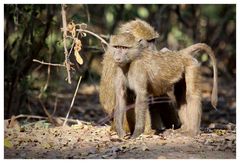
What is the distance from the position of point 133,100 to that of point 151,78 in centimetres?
41

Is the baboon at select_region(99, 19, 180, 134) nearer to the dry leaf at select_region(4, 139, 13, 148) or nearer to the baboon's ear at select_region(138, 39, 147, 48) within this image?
the baboon's ear at select_region(138, 39, 147, 48)

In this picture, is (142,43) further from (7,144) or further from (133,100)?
(7,144)

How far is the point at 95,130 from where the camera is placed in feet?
26.1

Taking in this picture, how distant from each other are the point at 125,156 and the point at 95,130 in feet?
4.68

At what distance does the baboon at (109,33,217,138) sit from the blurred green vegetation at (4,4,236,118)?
94cm

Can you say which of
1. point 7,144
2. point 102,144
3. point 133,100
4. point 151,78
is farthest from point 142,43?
point 7,144

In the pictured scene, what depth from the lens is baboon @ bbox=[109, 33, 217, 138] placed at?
24.5 feet

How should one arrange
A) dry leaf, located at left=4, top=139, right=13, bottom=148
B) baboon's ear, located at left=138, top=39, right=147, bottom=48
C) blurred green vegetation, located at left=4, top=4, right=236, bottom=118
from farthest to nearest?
1. blurred green vegetation, located at left=4, top=4, right=236, bottom=118
2. baboon's ear, located at left=138, top=39, right=147, bottom=48
3. dry leaf, located at left=4, top=139, right=13, bottom=148

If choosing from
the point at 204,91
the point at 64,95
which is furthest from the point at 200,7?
the point at 64,95

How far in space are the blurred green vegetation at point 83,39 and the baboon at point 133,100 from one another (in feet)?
1.72

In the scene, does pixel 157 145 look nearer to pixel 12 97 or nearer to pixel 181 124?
pixel 181 124

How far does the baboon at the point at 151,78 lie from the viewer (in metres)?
7.46

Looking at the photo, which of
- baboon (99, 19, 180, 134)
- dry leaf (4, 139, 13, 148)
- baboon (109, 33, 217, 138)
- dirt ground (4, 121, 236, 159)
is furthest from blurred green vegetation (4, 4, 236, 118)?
dry leaf (4, 139, 13, 148)

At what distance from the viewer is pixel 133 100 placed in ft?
25.8
